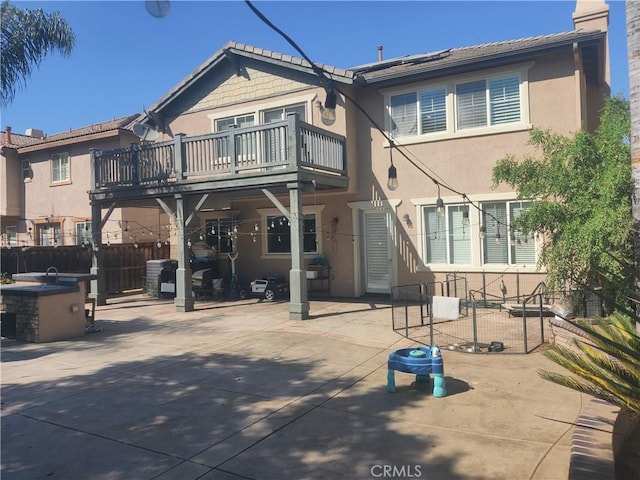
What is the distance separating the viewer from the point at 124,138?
1884 cm

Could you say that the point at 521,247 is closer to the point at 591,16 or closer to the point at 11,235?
the point at 591,16

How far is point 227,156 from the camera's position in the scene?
1206 cm

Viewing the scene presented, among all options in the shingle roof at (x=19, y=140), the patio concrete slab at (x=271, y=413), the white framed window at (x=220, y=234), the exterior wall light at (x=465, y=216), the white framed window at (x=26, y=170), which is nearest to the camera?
the patio concrete slab at (x=271, y=413)

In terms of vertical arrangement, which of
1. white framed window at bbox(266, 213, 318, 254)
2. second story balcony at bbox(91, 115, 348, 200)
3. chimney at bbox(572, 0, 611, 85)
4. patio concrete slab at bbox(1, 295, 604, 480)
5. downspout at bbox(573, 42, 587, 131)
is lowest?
patio concrete slab at bbox(1, 295, 604, 480)

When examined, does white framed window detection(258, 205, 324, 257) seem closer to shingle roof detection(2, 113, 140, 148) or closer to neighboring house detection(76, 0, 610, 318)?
neighboring house detection(76, 0, 610, 318)

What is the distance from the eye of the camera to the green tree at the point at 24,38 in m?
10.4

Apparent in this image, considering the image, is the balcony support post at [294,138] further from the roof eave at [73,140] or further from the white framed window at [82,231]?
the white framed window at [82,231]

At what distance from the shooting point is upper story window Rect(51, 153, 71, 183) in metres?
20.3

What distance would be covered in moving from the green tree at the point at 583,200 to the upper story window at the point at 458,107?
2.87m

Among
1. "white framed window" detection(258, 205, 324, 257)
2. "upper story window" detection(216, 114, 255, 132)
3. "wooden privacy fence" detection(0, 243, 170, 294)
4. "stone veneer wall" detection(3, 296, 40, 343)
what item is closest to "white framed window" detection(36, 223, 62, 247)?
"wooden privacy fence" detection(0, 243, 170, 294)

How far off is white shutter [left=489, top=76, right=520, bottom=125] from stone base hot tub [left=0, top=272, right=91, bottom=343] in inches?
403

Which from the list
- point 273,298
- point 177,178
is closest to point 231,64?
point 177,178

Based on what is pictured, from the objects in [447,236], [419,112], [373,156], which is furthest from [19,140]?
[447,236]

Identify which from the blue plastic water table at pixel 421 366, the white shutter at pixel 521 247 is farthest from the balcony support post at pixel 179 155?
the blue plastic water table at pixel 421 366
